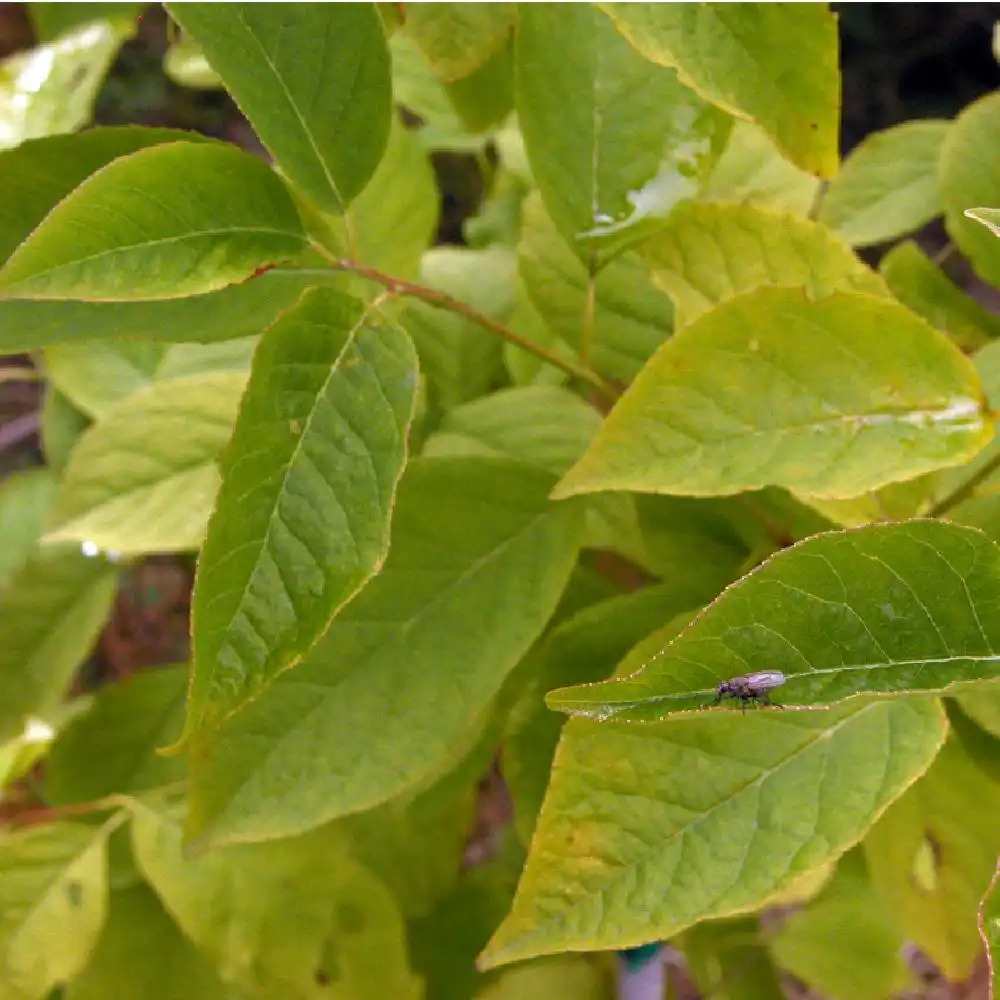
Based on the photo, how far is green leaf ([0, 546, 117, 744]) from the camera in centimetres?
69

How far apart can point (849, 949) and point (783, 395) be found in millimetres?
694

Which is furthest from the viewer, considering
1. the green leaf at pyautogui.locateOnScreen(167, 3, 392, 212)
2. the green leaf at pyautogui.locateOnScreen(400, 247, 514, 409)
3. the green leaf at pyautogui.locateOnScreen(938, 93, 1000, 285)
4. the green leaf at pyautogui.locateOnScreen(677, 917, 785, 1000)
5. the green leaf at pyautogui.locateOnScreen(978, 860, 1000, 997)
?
the green leaf at pyautogui.locateOnScreen(677, 917, 785, 1000)

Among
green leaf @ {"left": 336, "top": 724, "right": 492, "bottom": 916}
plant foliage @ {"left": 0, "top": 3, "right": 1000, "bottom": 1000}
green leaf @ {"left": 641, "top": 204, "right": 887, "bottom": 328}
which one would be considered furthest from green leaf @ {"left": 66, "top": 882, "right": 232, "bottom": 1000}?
green leaf @ {"left": 641, "top": 204, "right": 887, "bottom": 328}

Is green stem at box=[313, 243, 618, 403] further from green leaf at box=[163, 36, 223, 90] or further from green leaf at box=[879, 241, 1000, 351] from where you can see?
green leaf at box=[163, 36, 223, 90]

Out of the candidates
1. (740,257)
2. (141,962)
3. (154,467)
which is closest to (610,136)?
(740,257)

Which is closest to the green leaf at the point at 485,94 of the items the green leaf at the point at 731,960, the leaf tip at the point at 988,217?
the leaf tip at the point at 988,217

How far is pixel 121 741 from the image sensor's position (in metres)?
0.66

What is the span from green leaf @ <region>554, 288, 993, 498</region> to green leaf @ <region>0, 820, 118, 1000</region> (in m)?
0.38

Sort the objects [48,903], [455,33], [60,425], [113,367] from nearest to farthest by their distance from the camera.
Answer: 1. [455,33]
2. [48,903]
3. [113,367]
4. [60,425]

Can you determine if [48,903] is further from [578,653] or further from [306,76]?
[306,76]

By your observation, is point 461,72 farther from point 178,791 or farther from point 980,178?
point 178,791

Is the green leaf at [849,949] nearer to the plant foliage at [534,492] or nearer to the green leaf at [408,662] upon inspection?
the plant foliage at [534,492]

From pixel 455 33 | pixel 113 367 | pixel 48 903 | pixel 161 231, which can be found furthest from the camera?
pixel 113 367

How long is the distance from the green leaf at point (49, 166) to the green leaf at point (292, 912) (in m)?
0.33
